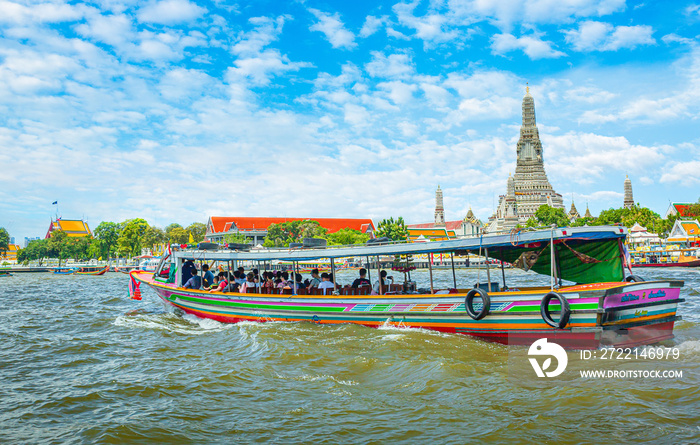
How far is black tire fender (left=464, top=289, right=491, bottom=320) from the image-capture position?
9789mm

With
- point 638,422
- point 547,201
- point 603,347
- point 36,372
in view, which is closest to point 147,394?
point 36,372

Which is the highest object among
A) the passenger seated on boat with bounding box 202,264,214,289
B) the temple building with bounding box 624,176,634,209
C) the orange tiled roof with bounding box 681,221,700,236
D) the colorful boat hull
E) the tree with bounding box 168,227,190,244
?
the temple building with bounding box 624,176,634,209

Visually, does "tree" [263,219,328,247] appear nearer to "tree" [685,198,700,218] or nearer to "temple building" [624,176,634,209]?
"tree" [685,198,700,218]

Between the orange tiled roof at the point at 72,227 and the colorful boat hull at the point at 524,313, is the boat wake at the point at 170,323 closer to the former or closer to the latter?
the colorful boat hull at the point at 524,313

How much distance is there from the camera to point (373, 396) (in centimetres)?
723

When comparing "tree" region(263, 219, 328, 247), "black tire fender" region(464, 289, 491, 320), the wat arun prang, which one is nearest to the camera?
"black tire fender" region(464, 289, 491, 320)

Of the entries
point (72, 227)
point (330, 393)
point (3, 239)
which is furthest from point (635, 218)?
point (72, 227)

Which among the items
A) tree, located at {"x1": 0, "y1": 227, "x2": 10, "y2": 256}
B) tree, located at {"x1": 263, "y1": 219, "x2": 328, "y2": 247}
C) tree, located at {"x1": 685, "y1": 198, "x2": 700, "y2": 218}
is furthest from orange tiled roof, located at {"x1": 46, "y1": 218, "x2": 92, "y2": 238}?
tree, located at {"x1": 685, "y1": 198, "x2": 700, "y2": 218}

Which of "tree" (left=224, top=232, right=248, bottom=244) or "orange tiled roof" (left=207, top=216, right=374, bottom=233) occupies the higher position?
"orange tiled roof" (left=207, top=216, right=374, bottom=233)

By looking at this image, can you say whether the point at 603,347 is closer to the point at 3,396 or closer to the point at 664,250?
the point at 3,396

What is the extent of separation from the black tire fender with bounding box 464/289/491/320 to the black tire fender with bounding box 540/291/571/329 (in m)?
1.13

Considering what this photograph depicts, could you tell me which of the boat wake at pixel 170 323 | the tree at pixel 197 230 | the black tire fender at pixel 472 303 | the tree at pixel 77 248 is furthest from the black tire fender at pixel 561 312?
the tree at pixel 77 248

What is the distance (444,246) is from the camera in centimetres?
1099

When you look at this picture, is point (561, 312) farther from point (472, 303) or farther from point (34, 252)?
point (34, 252)
